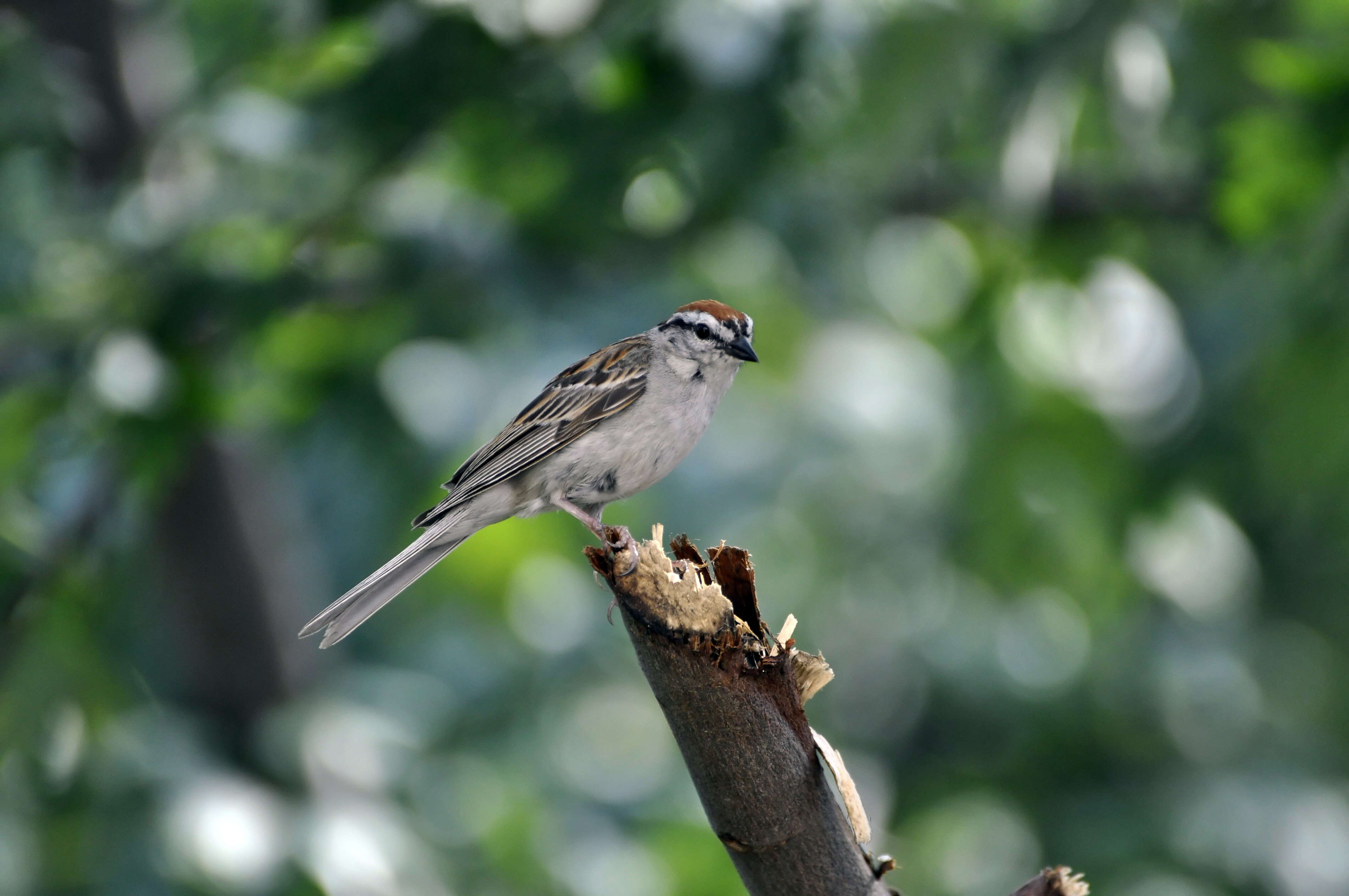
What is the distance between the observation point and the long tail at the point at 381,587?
3.29m

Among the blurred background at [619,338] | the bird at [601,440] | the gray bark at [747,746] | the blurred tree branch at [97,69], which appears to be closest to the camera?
the gray bark at [747,746]

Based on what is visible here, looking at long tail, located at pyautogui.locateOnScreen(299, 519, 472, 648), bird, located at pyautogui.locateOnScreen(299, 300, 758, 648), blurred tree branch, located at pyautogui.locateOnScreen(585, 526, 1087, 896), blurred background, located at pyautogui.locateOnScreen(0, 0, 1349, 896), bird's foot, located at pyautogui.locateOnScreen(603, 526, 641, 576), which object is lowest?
blurred tree branch, located at pyautogui.locateOnScreen(585, 526, 1087, 896)

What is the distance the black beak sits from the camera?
13.4 ft

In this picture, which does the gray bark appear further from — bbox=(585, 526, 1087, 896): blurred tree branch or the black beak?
the black beak

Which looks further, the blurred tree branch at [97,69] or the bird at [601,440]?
the blurred tree branch at [97,69]

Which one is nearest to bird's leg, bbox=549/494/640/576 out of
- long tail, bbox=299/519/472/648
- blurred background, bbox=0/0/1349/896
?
long tail, bbox=299/519/472/648

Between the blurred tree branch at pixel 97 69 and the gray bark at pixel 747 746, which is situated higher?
the blurred tree branch at pixel 97 69

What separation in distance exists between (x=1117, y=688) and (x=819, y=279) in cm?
518

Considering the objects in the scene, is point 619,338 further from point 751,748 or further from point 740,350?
point 751,748

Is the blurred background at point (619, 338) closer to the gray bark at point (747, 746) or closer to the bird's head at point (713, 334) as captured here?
the bird's head at point (713, 334)

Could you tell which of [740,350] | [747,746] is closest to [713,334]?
[740,350]

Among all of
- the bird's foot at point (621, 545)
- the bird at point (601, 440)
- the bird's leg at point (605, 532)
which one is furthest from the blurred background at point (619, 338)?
the bird's foot at point (621, 545)

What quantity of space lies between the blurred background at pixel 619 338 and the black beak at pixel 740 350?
2.82ft

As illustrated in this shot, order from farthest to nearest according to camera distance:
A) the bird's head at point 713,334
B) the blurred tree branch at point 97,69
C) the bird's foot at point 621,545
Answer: the blurred tree branch at point 97,69 < the bird's head at point 713,334 < the bird's foot at point 621,545
